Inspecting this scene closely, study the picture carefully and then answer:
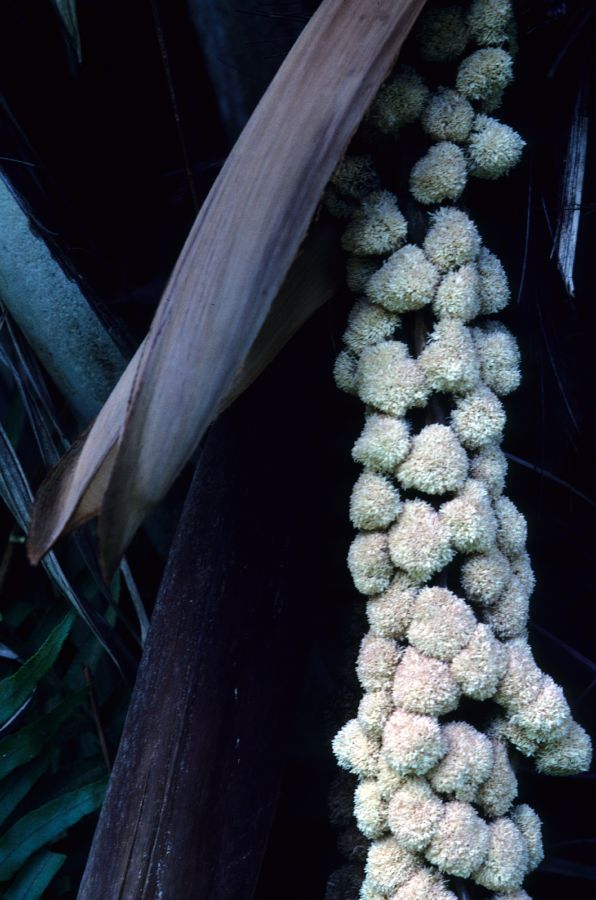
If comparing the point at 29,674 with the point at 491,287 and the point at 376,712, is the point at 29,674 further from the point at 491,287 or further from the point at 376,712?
the point at 491,287

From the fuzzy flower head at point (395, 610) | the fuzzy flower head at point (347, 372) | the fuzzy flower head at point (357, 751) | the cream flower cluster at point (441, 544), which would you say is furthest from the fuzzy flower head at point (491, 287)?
the fuzzy flower head at point (357, 751)

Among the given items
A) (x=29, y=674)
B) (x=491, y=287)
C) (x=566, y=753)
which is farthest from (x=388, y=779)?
(x=29, y=674)

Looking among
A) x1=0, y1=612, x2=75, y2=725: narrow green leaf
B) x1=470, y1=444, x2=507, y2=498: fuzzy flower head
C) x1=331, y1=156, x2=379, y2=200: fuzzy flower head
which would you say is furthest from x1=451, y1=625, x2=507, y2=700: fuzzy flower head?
x1=0, y1=612, x2=75, y2=725: narrow green leaf

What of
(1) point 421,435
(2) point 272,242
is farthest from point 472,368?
(2) point 272,242

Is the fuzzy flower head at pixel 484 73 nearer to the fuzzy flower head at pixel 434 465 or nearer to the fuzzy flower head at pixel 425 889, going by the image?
the fuzzy flower head at pixel 434 465

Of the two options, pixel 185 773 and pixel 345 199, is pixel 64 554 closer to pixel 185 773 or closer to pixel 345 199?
pixel 185 773

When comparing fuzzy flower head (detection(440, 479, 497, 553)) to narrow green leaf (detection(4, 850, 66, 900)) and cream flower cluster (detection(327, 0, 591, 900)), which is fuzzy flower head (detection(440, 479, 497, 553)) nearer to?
cream flower cluster (detection(327, 0, 591, 900))
